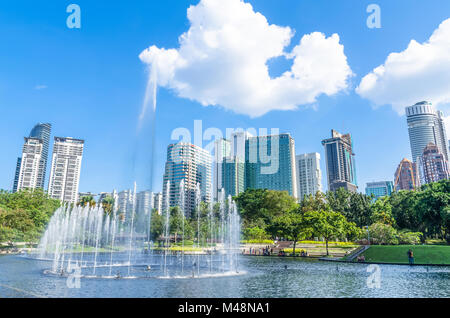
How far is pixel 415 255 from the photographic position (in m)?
34.7

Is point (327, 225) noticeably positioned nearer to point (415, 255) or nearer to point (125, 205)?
point (415, 255)

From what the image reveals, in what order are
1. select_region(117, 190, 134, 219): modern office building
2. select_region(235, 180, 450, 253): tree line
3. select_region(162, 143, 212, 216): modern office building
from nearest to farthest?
select_region(117, 190, 134, 219): modern office building < select_region(235, 180, 450, 253): tree line < select_region(162, 143, 212, 216): modern office building

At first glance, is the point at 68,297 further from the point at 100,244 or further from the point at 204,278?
the point at 100,244

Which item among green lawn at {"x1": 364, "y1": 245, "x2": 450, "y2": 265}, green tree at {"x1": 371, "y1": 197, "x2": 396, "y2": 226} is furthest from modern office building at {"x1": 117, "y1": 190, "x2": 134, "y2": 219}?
green tree at {"x1": 371, "y1": 197, "x2": 396, "y2": 226}

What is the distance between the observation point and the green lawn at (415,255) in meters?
33.1

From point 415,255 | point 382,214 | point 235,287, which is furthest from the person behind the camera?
point 382,214

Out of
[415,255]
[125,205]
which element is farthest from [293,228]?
[125,205]

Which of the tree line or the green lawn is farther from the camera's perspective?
the tree line

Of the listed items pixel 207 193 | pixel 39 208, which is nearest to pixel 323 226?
pixel 39 208

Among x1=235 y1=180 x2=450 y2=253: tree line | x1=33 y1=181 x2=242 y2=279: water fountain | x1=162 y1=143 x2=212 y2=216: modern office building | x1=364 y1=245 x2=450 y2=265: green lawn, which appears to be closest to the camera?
x1=364 y1=245 x2=450 y2=265: green lawn

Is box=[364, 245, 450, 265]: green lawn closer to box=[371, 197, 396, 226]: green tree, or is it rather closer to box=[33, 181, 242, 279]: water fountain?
box=[33, 181, 242, 279]: water fountain

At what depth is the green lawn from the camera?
3306cm

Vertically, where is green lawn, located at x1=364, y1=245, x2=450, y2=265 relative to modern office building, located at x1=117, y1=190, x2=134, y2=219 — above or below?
below
